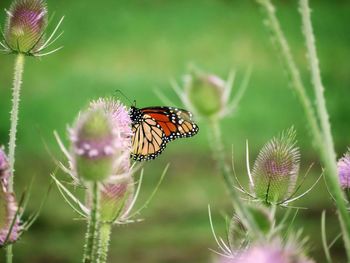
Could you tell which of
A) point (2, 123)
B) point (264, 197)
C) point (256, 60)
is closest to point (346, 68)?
point (256, 60)

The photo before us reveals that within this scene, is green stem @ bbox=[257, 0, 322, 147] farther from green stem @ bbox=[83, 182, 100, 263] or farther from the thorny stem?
the thorny stem

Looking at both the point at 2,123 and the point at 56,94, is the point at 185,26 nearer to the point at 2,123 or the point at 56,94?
the point at 56,94

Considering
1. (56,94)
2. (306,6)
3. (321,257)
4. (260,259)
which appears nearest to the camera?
(260,259)

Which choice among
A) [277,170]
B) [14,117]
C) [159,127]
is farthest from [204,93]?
[159,127]

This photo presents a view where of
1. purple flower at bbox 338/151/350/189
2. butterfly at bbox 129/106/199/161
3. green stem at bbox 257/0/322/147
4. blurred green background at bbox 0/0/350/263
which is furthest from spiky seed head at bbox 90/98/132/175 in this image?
blurred green background at bbox 0/0/350/263

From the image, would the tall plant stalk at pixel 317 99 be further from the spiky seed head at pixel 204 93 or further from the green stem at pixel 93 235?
the green stem at pixel 93 235

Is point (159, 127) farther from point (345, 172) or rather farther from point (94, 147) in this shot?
point (94, 147)
